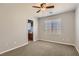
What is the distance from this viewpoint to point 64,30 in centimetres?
286

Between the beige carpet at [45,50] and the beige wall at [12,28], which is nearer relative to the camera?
the beige carpet at [45,50]

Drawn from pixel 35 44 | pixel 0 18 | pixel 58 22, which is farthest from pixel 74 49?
pixel 0 18

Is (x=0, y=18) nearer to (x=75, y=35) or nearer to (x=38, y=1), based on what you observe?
(x=38, y=1)

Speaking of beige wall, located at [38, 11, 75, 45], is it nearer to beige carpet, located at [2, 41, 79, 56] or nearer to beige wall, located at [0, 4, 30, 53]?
beige carpet, located at [2, 41, 79, 56]

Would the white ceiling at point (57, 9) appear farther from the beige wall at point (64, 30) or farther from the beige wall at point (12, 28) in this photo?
the beige wall at point (12, 28)

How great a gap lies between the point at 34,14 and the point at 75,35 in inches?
50.3

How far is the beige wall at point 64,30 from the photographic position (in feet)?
9.18

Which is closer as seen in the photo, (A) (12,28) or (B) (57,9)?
(B) (57,9)

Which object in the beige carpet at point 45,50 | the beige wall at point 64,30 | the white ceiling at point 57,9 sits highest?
the white ceiling at point 57,9

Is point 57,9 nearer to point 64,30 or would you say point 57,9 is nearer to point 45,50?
point 64,30

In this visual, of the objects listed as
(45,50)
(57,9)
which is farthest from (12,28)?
(57,9)

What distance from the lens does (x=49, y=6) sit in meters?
2.60

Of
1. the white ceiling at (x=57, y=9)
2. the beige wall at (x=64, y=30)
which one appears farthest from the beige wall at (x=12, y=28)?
the beige wall at (x=64, y=30)

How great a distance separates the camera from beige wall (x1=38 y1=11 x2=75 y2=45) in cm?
280
